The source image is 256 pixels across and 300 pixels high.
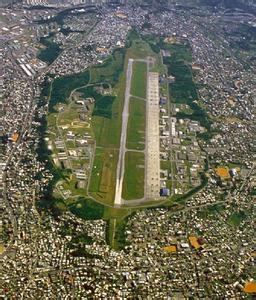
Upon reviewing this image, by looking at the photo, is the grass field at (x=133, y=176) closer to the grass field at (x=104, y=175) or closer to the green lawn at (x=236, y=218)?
the grass field at (x=104, y=175)

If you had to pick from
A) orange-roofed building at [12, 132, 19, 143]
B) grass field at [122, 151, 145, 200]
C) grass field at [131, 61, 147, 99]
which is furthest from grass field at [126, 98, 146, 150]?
orange-roofed building at [12, 132, 19, 143]

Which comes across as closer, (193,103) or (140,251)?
(140,251)

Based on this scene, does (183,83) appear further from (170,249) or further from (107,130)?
(170,249)

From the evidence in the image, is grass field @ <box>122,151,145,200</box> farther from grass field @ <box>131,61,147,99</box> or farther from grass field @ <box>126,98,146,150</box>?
grass field @ <box>131,61,147,99</box>

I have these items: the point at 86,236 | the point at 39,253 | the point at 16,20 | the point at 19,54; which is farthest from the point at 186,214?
the point at 16,20

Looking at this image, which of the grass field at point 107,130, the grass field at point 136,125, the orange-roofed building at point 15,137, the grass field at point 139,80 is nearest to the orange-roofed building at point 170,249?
the grass field at point 107,130

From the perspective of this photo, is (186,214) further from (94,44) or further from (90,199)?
(94,44)

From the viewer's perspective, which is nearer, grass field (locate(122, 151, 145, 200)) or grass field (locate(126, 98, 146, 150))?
grass field (locate(122, 151, 145, 200))
